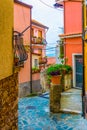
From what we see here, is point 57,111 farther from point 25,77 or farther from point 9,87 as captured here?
point 25,77

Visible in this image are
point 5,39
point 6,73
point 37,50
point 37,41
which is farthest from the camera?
point 37,50

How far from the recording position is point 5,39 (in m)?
6.76

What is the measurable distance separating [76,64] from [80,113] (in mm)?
5567

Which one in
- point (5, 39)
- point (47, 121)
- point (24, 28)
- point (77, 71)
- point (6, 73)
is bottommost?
point (47, 121)

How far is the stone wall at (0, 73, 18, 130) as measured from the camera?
677 centimetres

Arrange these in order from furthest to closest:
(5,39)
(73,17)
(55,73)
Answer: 1. (73,17)
2. (55,73)
3. (5,39)

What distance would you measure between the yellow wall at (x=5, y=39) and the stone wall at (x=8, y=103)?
1.28ft

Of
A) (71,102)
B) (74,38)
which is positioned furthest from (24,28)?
(71,102)

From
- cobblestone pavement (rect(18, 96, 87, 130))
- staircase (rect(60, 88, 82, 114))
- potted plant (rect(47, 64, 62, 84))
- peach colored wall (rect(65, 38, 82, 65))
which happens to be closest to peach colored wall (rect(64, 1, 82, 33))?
peach colored wall (rect(65, 38, 82, 65))

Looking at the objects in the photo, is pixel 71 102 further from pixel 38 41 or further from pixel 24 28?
Answer: pixel 38 41

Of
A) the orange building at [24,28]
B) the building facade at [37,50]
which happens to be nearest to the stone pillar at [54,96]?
the orange building at [24,28]

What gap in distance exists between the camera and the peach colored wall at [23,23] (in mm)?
22744

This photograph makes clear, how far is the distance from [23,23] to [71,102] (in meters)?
11.4

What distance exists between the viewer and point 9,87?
7.72m
